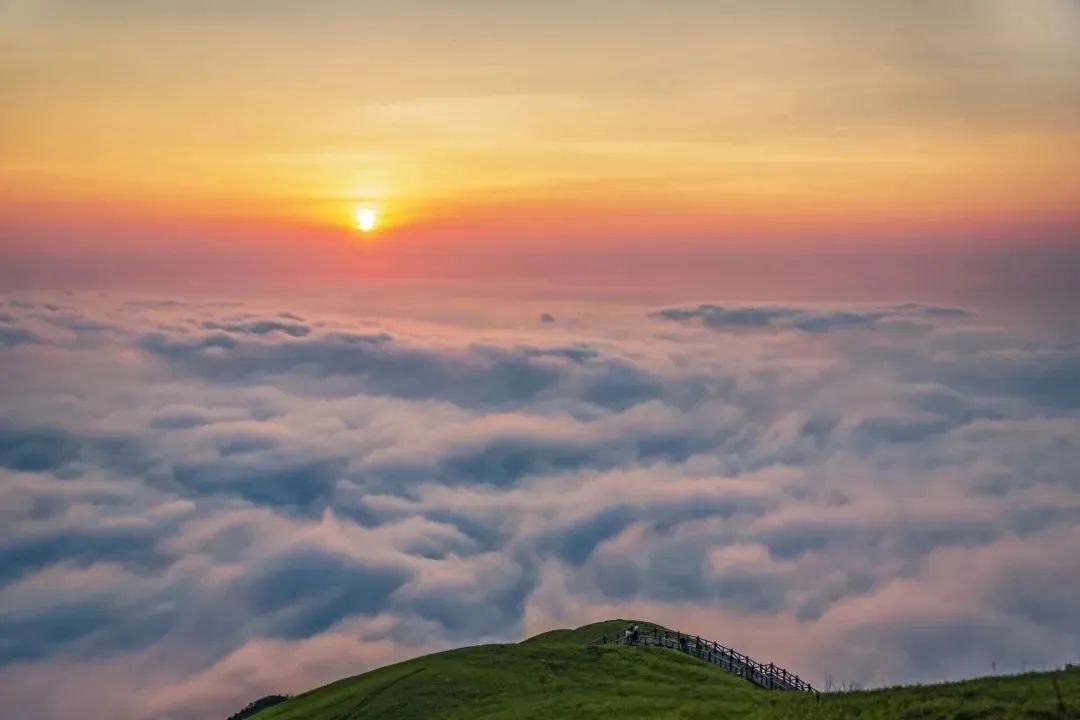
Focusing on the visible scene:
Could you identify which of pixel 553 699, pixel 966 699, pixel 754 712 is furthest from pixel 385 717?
pixel 966 699

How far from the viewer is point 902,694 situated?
1912 inches

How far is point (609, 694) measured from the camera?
212 feet

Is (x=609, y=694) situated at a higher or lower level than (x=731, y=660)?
lower

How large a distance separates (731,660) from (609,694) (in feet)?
76.5

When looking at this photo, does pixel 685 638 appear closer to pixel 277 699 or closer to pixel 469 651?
pixel 469 651

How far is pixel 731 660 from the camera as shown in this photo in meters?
84.4

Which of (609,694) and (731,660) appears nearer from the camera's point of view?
(609,694)

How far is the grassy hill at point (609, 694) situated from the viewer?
147 feet

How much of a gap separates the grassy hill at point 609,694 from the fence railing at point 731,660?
5914 millimetres

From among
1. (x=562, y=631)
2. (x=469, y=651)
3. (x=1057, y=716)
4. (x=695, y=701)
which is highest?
(x=562, y=631)

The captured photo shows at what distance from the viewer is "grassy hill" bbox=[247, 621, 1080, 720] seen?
44938 mm

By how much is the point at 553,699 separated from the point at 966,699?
2725cm

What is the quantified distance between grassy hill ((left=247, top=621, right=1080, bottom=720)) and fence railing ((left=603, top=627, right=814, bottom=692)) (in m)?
5.91

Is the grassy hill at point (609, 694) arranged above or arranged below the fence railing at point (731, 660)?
below
